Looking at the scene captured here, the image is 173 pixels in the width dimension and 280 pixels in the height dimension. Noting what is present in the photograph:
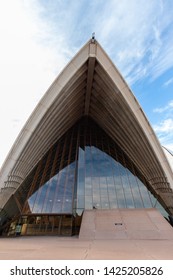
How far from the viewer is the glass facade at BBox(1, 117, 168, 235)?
1483 cm

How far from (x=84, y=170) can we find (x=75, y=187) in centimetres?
224

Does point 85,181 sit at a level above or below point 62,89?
below

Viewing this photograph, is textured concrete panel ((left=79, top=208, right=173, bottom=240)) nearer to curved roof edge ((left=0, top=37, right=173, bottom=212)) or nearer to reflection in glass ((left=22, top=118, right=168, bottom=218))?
reflection in glass ((left=22, top=118, right=168, bottom=218))

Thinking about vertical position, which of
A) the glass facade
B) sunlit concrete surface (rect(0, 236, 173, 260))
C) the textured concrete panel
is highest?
the glass facade

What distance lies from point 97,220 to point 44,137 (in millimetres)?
10122

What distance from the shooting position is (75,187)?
639 inches

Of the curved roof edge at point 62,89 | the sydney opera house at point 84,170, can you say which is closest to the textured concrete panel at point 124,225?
the sydney opera house at point 84,170

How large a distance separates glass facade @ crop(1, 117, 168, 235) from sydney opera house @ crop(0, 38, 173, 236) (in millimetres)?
74

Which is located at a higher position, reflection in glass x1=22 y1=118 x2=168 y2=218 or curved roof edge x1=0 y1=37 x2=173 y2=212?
curved roof edge x1=0 y1=37 x2=173 y2=212

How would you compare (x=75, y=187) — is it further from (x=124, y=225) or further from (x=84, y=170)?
(x=124, y=225)

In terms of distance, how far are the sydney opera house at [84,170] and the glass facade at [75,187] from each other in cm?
7

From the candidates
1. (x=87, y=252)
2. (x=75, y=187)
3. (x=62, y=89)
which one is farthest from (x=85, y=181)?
(x=87, y=252)

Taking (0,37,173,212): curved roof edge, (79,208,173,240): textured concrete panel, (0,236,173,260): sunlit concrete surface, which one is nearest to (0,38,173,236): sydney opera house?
(0,37,173,212): curved roof edge

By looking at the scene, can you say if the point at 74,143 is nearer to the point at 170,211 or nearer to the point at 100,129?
the point at 100,129
